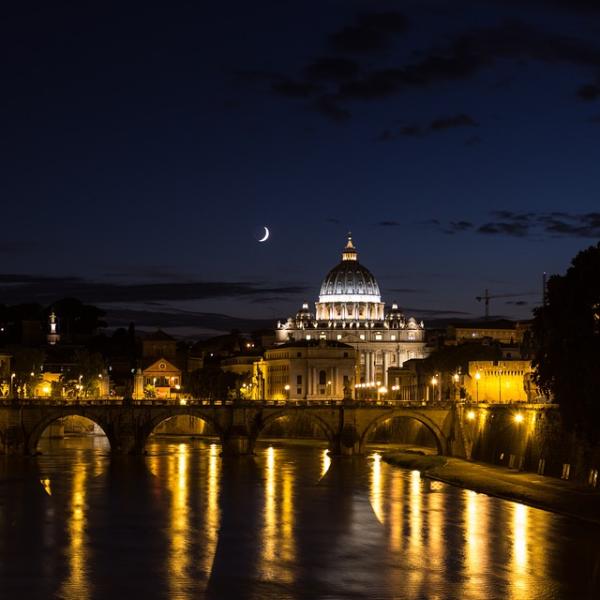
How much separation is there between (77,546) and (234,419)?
52.6 metres

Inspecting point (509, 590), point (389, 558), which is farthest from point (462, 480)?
point (509, 590)

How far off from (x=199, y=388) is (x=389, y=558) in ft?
441

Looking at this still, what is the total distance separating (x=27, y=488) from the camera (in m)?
85.7

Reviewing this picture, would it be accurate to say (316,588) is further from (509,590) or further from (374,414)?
(374,414)

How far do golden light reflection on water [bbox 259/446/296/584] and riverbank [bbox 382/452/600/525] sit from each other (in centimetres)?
966

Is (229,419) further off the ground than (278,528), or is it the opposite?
(229,419)

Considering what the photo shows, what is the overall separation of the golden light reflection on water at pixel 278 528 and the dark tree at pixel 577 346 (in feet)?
50.2

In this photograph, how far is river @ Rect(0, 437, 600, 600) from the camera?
53406 millimetres

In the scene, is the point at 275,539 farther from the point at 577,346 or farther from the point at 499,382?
the point at 499,382

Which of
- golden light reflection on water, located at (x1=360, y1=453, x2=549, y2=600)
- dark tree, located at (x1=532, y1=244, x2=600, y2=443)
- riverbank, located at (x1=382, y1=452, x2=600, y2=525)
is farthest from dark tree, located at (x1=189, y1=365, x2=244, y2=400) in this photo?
dark tree, located at (x1=532, y1=244, x2=600, y2=443)

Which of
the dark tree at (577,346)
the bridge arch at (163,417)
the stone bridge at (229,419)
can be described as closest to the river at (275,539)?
the dark tree at (577,346)

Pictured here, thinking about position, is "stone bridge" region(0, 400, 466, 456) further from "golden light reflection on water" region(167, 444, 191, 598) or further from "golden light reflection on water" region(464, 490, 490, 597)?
"golden light reflection on water" region(464, 490, 490, 597)

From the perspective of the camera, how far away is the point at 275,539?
65938 mm

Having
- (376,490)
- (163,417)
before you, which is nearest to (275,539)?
(376,490)
